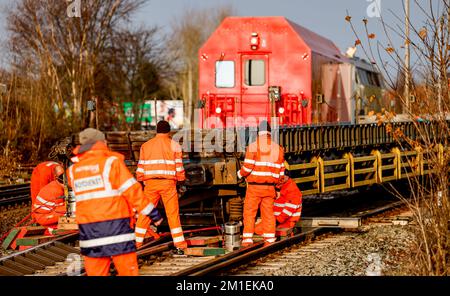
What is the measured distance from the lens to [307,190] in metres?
14.4

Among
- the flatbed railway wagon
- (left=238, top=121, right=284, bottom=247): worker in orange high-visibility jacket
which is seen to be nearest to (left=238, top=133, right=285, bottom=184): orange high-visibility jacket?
(left=238, top=121, right=284, bottom=247): worker in orange high-visibility jacket

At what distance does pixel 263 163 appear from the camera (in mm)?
10375

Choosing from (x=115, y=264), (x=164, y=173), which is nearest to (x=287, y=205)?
(x=164, y=173)

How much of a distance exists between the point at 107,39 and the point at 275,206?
25.4m

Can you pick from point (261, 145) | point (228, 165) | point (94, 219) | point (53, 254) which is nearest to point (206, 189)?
point (228, 165)

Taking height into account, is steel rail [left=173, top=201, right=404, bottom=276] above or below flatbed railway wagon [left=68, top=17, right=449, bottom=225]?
below

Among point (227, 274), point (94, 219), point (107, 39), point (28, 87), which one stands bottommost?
point (227, 274)

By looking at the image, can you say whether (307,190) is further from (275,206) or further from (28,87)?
(28,87)

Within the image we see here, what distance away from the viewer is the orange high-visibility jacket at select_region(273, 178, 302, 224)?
38.4ft

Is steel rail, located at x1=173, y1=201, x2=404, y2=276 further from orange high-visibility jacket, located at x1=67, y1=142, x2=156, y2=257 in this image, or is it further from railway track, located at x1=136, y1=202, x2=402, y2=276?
orange high-visibility jacket, located at x1=67, y1=142, x2=156, y2=257

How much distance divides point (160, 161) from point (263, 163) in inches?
58.2

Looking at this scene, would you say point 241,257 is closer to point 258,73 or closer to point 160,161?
point 160,161

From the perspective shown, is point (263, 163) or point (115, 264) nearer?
point (115, 264)
